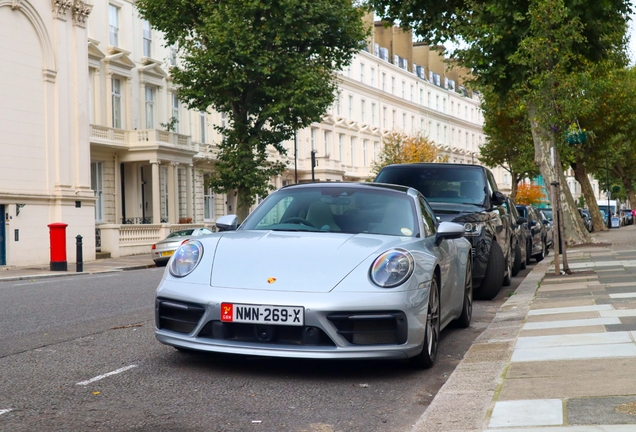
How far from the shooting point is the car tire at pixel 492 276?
472 inches

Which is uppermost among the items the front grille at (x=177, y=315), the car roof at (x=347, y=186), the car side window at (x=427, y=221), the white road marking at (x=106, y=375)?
the car roof at (x=347, y=186)

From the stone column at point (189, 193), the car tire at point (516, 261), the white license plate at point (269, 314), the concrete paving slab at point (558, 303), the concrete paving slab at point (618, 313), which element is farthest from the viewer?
the stone column at point (189, 193)

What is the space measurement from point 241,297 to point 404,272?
45.6 inches

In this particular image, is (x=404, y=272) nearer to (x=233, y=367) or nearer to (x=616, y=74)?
(x=233, y=367)

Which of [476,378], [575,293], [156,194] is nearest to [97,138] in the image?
[156,194]

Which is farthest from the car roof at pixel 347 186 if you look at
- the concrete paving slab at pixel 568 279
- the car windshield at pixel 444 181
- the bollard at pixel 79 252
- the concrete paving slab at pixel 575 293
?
the bollard at pixel 79 252

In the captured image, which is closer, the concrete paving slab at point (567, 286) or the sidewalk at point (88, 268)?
the concrete paving slab at point (567, 286)

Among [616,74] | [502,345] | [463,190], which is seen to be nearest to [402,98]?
[616,74]

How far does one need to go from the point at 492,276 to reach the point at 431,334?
5.67 metres

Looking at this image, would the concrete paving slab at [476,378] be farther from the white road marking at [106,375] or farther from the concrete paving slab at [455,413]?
the white road marking at [106,375]

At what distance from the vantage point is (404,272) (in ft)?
19.8

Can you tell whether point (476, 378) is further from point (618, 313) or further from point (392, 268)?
point (618, 313)

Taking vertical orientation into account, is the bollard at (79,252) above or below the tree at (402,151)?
below

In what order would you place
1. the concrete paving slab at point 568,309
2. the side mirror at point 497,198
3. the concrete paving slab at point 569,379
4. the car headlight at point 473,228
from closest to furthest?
the concrete paving slab at point 569,379 → the concrete paving slab at point 568,309 → the car headlight at point 473,228 → the side mirror at point 497,198
